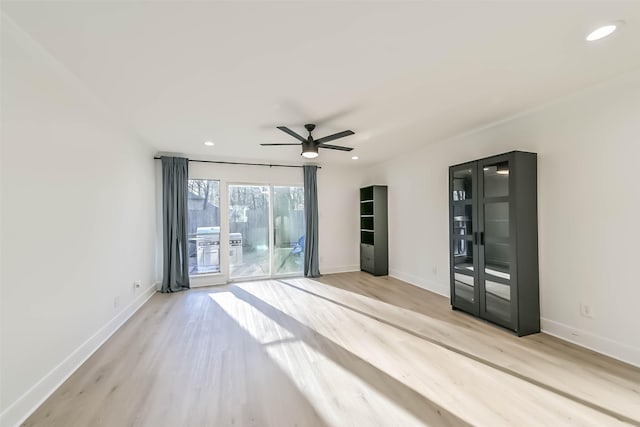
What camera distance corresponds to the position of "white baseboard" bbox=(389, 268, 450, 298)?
4.41m

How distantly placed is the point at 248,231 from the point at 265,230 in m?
0.35

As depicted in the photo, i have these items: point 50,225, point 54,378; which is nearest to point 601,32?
point 50,225

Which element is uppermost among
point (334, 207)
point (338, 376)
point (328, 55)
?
point (328, 55)

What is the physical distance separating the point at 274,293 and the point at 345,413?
9.63 ft

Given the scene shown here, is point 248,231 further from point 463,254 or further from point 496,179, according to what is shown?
point 496,179

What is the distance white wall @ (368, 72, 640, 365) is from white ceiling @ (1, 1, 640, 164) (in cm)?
26

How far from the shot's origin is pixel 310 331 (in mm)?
3078

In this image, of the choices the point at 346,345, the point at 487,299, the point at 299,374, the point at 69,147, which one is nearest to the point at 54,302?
the point at 69,147

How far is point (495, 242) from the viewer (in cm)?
321

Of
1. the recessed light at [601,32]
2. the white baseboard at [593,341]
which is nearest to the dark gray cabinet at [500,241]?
the white baseboard at [593,341]

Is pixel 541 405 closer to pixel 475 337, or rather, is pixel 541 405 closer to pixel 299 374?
pixel 475 337

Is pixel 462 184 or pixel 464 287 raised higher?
pixel 462 184

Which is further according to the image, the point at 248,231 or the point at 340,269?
the point at 340,269

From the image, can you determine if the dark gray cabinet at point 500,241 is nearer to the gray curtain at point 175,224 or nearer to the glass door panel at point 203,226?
the glass door panel at point 203,226
